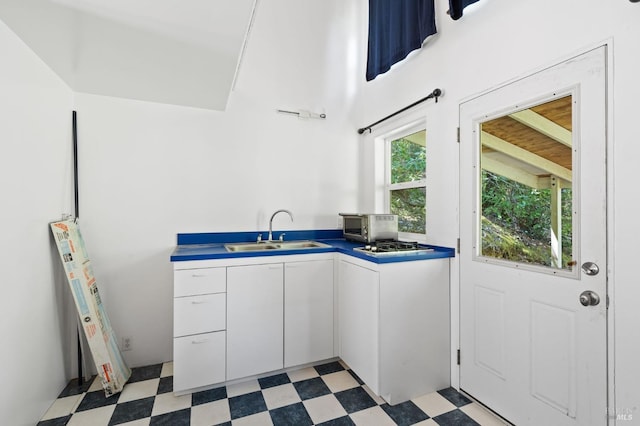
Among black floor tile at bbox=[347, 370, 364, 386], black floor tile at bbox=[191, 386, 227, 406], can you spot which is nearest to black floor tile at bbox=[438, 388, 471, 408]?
black floor tile at bbox=[347, 370, 364, 386]

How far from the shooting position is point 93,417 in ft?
5.57

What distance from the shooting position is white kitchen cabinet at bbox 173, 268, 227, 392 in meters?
1.90

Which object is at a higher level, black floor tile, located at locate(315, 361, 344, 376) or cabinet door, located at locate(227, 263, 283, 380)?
cabinet door, located at locate(227, 263, 283, 380)

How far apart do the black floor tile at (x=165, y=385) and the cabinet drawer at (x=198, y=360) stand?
149 millimetres

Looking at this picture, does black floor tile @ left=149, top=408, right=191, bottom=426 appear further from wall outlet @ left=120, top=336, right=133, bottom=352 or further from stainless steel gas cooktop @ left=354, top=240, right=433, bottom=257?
stainless steel gas cooktop @ left=354, top=240, right=433, bottom=257

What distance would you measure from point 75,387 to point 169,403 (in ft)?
2.42

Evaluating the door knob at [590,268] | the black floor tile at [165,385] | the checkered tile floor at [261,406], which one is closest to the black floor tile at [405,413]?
the checkered tile floor at [261,406]

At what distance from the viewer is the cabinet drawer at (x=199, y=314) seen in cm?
190

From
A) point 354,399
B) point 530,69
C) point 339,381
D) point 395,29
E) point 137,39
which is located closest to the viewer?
point 137,39

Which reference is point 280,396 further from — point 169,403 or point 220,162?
point 220,162

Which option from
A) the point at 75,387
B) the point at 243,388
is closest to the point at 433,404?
the point at 243,388

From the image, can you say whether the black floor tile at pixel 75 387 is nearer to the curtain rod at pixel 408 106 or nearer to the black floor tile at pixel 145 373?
the black floor tile at pixel 145 373

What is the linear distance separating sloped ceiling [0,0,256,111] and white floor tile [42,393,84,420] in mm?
2057

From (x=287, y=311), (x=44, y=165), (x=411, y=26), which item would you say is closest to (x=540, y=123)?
(x=411, y=26)
